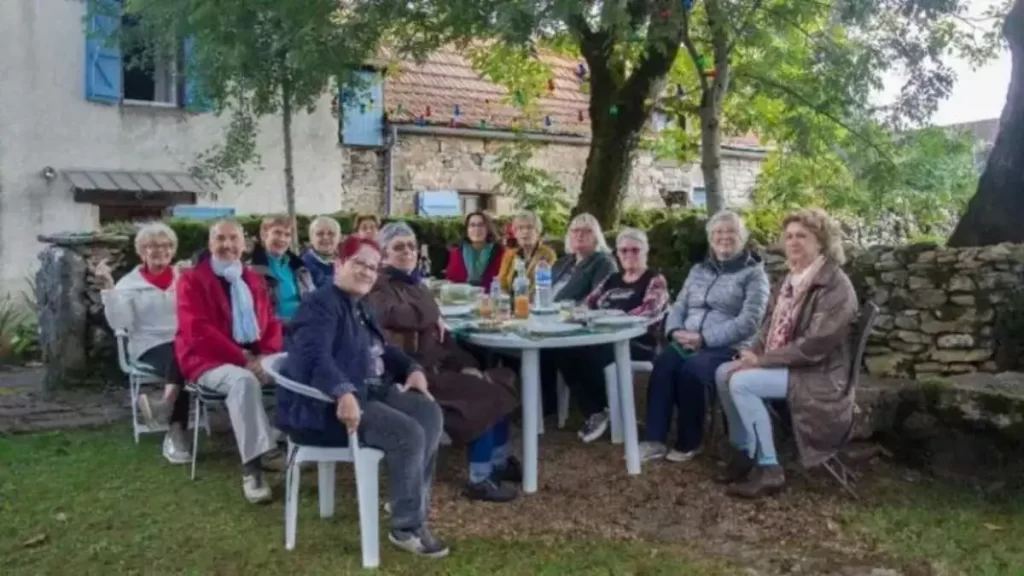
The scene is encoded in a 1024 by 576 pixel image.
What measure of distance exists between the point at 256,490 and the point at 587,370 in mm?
1937

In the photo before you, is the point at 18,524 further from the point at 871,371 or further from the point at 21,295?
the point at 21,295

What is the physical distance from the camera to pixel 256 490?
4441mm

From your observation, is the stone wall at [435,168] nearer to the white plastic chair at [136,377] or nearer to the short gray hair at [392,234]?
the white plastic chair at [136,377]

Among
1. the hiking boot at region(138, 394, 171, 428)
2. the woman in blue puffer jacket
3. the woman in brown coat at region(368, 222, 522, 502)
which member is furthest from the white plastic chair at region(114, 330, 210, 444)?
the woman in blue puffer jacket

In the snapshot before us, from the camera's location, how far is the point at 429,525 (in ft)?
13.4

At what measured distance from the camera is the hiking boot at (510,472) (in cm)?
465

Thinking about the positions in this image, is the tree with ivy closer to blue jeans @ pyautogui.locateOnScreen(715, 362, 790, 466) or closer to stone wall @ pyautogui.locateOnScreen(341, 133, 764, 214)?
stone wall @ pyautogui.locateOnScreen(341, 133, 764, 214)

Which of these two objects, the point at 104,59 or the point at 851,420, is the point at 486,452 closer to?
the point at 851,420

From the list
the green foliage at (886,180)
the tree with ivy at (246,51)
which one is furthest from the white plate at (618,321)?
the green foliage at (886,180)

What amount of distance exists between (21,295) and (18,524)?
22.8ft

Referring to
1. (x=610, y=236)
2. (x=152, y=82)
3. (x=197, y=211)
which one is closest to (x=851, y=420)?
(x=610, y=236)

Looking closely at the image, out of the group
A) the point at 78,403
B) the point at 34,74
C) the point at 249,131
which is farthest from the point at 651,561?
the point at 34,74

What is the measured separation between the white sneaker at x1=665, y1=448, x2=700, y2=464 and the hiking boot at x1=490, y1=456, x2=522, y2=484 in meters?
0.80

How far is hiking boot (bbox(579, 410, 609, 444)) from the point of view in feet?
18.0
